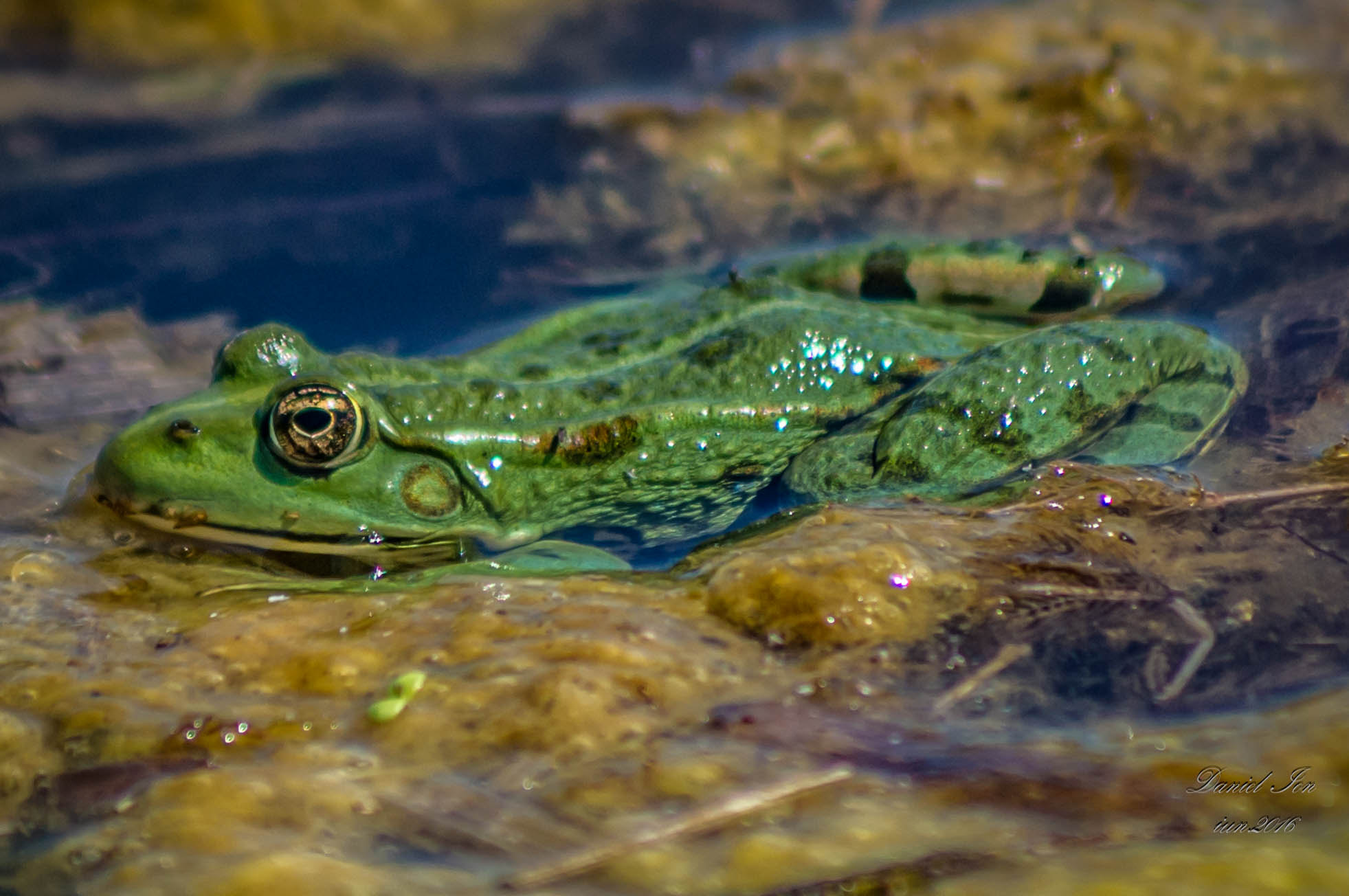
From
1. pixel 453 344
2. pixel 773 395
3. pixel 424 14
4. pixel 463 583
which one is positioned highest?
pixel 424 14

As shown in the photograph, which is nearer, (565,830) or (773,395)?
(565,830)

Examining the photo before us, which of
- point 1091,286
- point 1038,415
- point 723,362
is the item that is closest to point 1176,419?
point 1038,415

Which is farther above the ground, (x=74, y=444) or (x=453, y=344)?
(x=453, y=344)

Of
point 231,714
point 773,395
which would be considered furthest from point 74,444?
point 773,395

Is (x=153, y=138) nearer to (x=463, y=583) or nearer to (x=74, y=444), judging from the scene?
(x=74, y=444)

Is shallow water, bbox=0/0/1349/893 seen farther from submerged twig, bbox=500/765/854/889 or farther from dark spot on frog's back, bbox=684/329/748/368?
dark spot on frog's back, bbox=684/329/748/368

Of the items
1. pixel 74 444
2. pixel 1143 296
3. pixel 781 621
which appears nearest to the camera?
pixel 781 621

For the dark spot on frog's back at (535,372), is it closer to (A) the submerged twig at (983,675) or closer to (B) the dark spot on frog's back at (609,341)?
(B) the dark spot on frog's back at (609,341)
